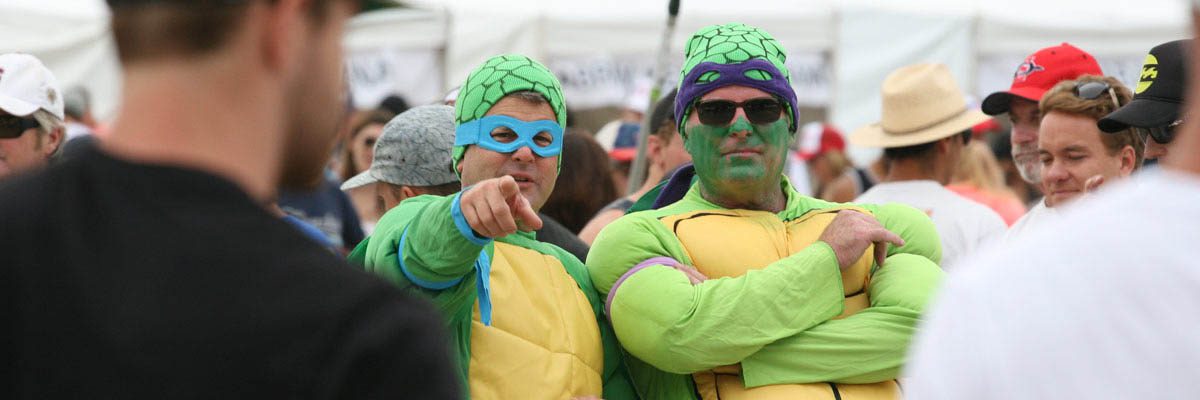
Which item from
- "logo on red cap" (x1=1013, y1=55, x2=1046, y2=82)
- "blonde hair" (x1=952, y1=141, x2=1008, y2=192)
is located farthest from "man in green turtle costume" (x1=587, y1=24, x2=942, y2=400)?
"blonde hair" (x1=952, y1=141, x2=1008, y2=192)

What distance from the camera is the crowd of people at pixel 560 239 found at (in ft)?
4.48

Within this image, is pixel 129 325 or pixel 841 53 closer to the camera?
pixel 129 325

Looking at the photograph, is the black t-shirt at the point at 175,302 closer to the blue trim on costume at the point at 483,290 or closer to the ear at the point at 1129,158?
the blue trim on costume at the point at 483,290

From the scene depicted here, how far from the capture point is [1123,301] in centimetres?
131

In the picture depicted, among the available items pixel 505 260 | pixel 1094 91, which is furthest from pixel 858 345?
pixel 1094 91

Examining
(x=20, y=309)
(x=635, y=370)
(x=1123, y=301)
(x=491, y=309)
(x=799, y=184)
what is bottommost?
(x=799, y=184)

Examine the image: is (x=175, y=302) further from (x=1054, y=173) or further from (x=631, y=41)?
(x=631, y=41)

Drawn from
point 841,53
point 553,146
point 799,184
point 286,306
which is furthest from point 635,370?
point 841,53

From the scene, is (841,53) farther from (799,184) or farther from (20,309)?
(20,309)

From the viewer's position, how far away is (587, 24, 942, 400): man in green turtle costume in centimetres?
310

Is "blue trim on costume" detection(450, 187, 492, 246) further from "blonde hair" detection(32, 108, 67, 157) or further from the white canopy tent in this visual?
the white canopy tent

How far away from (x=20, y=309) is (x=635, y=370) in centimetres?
215

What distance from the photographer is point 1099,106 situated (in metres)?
4.11

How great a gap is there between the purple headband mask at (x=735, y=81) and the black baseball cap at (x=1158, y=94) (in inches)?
34.1
